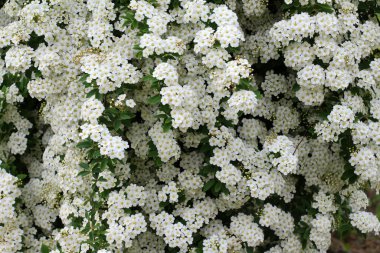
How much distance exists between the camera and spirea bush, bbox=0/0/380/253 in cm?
398

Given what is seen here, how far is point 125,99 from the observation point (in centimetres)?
411

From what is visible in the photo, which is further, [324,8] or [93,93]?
[324,8]

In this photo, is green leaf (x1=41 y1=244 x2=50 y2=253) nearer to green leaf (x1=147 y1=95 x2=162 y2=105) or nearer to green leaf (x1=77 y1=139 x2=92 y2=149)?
green leaf (x1=77 y1=139 x2=92 y2=149)

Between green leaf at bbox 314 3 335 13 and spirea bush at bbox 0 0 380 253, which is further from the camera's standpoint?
green leaf at bbox 314 3 335 13

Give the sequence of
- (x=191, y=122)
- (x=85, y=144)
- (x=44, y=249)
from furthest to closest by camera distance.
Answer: (x=44, y=249) → (x=85, y=144) → (x=191, y=122)

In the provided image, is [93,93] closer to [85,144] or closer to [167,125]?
[85,144]

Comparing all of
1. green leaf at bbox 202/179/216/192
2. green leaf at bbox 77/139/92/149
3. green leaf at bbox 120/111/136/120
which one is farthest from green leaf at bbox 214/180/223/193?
green leaf at bbox 77/139/92/149

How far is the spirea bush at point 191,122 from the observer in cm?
398

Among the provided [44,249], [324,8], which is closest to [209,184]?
[44,249]

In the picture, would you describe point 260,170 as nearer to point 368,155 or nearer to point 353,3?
point 368,155

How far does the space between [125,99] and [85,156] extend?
529 mm

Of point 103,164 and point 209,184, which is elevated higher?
point 103,164

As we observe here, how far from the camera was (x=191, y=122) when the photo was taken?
3.77 meters

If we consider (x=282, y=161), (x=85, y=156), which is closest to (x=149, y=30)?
(x=85, y=156)
